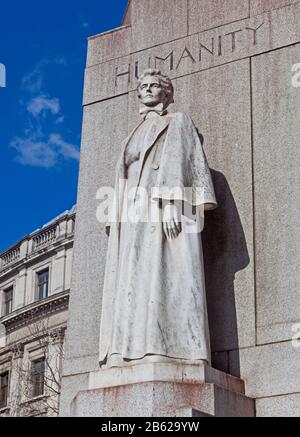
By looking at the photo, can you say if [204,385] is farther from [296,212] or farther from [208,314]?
[296,212]

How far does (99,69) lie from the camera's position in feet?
45.8

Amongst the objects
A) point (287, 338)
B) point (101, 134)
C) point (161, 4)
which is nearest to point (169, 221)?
point (287, 338)

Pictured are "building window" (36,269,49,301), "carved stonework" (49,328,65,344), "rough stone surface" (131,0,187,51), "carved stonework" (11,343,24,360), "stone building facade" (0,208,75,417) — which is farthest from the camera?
"building window" (36,269,49,301)

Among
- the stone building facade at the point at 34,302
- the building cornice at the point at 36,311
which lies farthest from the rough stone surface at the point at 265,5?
the building cornice at the point at 36,311

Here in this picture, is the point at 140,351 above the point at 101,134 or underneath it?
underneath

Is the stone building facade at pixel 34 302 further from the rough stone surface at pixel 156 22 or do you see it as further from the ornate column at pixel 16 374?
the rough stone surface at pixel 156 22

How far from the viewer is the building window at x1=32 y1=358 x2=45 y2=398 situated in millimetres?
48381

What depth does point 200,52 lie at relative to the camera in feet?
42.8

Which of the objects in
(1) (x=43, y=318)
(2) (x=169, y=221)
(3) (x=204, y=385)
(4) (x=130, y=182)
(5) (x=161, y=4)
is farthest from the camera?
(1) (x=43, y=318)

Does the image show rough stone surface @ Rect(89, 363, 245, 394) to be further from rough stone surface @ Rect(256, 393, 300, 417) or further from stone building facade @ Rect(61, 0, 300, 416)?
rough stone surface @ Rect(256, 393, 300, 417)

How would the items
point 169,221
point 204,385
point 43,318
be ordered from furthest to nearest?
point 43,318 → point 169,221 → point 204,385

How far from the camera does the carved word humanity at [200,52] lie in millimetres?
12781

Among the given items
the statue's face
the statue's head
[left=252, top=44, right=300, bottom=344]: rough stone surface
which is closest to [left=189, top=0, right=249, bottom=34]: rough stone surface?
[left=252, top=44, right=300, bottom=344]: rough stone surface

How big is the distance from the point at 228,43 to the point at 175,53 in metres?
0.75
